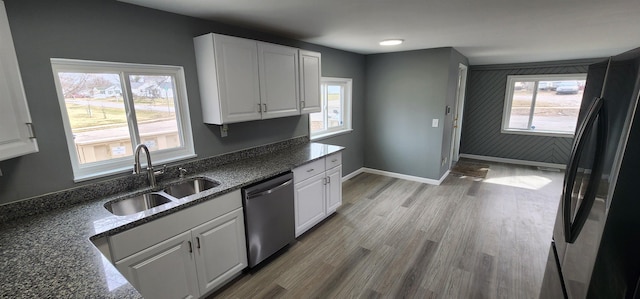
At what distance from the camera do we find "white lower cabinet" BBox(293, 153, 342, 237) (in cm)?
281

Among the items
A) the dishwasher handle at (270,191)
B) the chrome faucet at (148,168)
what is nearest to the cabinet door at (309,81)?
the dishwasher handle at (270,191)

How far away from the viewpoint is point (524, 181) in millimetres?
4770

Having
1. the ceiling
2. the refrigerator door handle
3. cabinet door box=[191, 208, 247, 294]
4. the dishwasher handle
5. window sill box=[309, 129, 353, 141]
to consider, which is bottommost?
cabinet door box=[191, 208, 247, 294]

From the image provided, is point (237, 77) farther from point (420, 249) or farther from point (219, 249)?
point (420, 249)

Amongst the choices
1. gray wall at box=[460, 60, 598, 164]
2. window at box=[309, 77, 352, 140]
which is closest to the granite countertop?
window at box=[309, 77, 352, 140]

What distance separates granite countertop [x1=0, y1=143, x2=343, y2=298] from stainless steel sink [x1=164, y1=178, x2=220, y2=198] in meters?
0.22

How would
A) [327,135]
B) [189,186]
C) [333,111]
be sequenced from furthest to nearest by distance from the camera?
1. [333,111]
2. [327,135]
3. [189,186]

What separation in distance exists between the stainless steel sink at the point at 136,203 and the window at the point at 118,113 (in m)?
0.26

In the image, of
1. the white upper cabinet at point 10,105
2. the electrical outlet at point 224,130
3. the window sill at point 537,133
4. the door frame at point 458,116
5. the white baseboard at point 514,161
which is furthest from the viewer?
the white baseboard at point 514,161

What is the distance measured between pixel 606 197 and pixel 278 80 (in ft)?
8.52

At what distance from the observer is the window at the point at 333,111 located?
4168 millimetres

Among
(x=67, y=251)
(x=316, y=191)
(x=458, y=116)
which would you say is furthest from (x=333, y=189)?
(x=458, y=116)

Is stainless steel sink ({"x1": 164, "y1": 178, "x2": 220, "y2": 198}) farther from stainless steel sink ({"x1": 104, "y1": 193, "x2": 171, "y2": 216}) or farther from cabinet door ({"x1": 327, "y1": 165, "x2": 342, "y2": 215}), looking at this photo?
cabinet door ({"x1": 327, "y1": 165, "x2": 342, "y2": 215})

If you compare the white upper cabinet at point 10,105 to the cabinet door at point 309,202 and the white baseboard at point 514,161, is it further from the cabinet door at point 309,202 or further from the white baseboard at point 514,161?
the white baseboard at point 514,161
